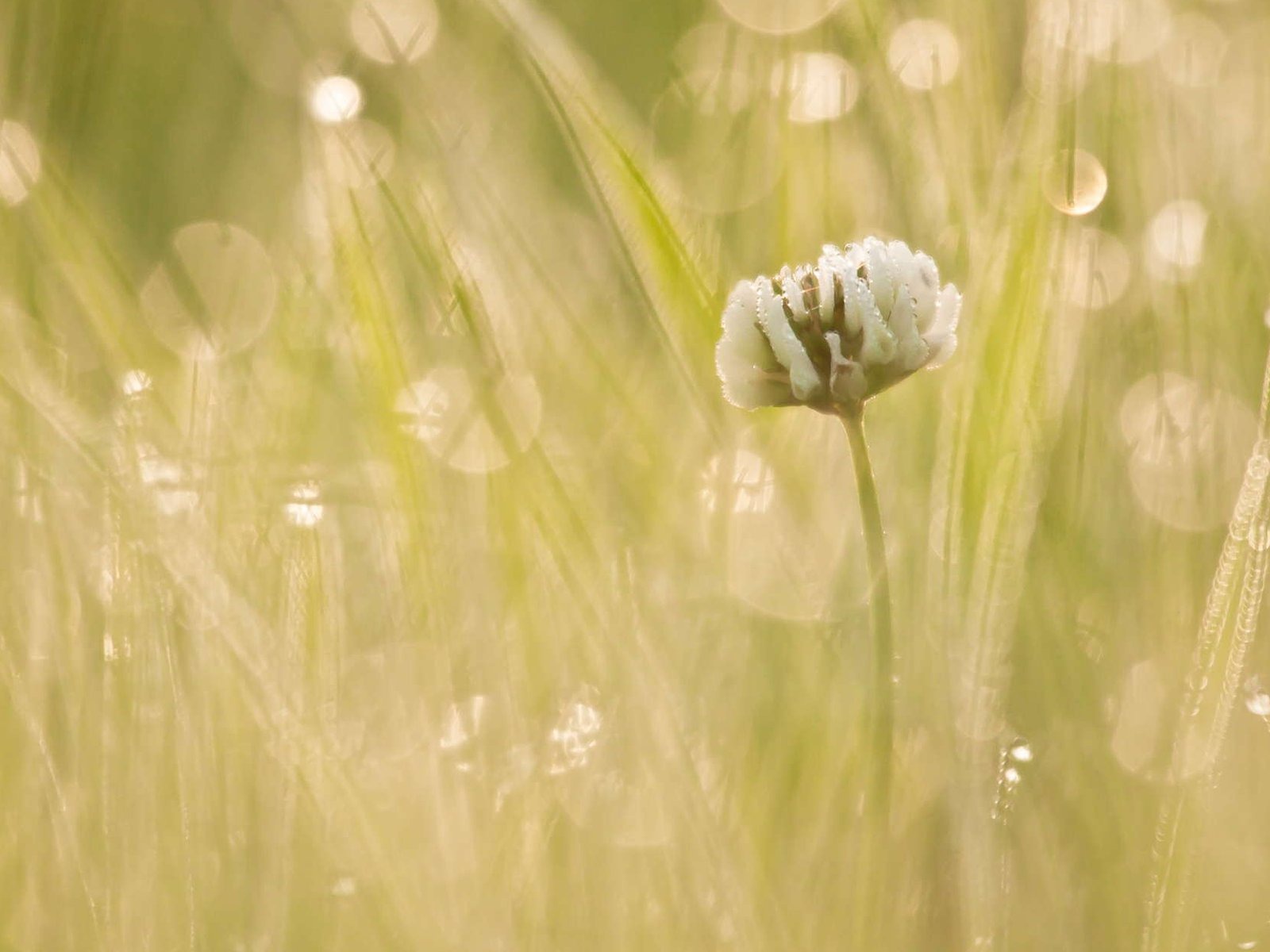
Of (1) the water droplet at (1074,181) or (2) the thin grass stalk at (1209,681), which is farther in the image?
(1) the water droplet at (1074,181)

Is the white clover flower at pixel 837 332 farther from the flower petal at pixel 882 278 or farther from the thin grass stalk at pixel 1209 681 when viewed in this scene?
the thin grass stalk at pixel 1209 681

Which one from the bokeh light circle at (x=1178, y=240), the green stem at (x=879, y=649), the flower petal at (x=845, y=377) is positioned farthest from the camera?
the bokeh light circle at (x=1178, y=240)

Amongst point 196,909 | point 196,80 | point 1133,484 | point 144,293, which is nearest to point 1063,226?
point 1133,484

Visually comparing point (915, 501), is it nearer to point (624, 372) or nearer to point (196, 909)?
point (624, 372)

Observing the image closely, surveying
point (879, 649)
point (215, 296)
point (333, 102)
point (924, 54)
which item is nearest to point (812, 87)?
point (924, 54)

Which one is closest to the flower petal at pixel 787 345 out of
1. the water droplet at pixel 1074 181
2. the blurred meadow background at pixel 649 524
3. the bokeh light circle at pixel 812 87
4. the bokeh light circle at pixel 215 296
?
the blurred meadow background at pixel 649 524
